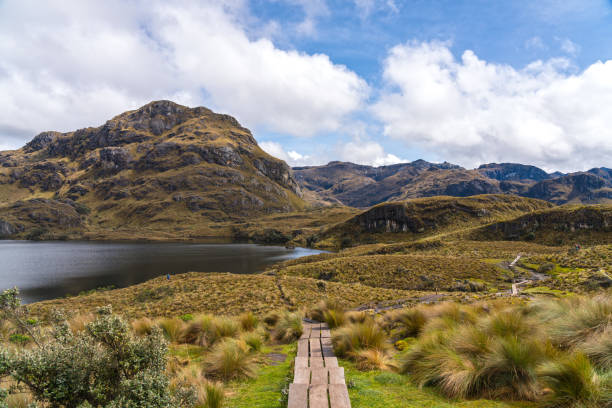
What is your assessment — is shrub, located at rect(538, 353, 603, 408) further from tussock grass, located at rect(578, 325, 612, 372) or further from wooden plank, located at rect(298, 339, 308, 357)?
wooden plank, located at rect(298, 339, 308, 357)

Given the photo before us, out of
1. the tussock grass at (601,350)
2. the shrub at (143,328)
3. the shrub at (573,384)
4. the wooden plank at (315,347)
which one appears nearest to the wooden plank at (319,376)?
the wooden plank at (315,347)

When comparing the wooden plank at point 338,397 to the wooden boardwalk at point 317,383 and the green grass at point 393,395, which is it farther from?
the green grass at point 393,395

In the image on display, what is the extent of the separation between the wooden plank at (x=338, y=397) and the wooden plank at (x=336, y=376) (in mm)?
292

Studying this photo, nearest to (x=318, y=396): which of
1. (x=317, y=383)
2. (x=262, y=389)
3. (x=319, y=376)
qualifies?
(x=317, y=383)

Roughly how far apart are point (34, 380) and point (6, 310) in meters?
3.05

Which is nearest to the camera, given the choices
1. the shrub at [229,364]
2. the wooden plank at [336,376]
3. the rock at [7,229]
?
the wooden plank at [336,376]

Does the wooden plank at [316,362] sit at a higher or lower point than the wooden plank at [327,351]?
higher

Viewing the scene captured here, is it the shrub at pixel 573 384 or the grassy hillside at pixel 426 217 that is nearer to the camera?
the shrub at pixel 573 384

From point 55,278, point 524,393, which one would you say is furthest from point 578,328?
point 55,278

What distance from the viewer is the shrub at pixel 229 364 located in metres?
7.32

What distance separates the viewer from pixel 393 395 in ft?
18.8

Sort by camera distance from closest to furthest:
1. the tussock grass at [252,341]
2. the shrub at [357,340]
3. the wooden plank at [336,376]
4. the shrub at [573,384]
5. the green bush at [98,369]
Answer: the green bush at [98,369]
the shrub at [573,384]
the wooden plank at [336,376]
the shrub at [357,340]
the tussock grass at [252,341]

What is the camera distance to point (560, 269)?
99.8 ft

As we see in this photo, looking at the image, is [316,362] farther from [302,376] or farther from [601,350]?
[601,350]
